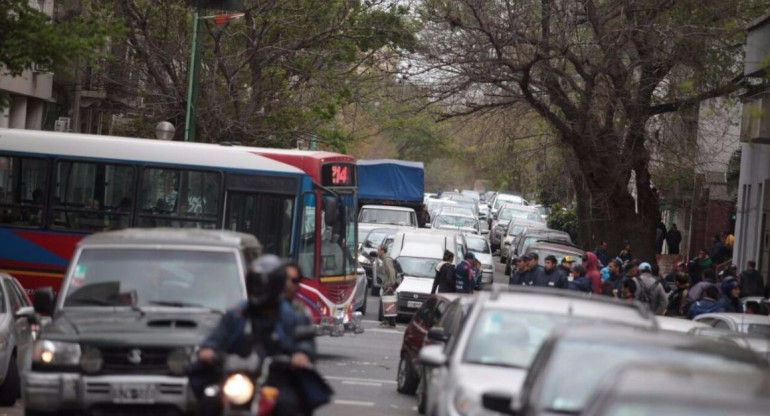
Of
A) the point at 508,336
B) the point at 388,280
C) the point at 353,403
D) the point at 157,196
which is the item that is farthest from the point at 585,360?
the point at 388,280

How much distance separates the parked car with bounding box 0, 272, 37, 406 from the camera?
596 inches

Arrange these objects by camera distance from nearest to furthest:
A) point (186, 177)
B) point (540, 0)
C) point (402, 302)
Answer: point (186, 177) → point (402, 302) → point (540, 0)

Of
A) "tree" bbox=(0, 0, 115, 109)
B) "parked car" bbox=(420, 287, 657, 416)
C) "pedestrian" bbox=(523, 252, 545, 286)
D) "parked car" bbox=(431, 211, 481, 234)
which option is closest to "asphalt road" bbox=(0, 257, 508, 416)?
"pedestrian" bbox=(523, 252, 545, 286)

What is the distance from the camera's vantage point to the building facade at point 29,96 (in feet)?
116

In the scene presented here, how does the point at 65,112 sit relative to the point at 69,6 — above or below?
below

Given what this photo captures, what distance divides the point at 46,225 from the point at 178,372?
417 inches

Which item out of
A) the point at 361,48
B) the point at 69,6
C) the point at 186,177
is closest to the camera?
the point at 186,177

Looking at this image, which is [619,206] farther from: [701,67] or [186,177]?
[186,177]

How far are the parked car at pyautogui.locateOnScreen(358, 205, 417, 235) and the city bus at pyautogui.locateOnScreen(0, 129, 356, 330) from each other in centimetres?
2262

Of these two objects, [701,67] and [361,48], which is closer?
[701,67]

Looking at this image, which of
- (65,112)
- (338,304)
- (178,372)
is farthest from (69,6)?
(178,372)

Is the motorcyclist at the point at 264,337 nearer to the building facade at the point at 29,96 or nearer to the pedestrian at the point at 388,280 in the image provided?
the pedestrian at the point at 388,280

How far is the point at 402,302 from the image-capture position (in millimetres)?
29594

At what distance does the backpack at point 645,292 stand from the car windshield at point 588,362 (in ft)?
45.5
